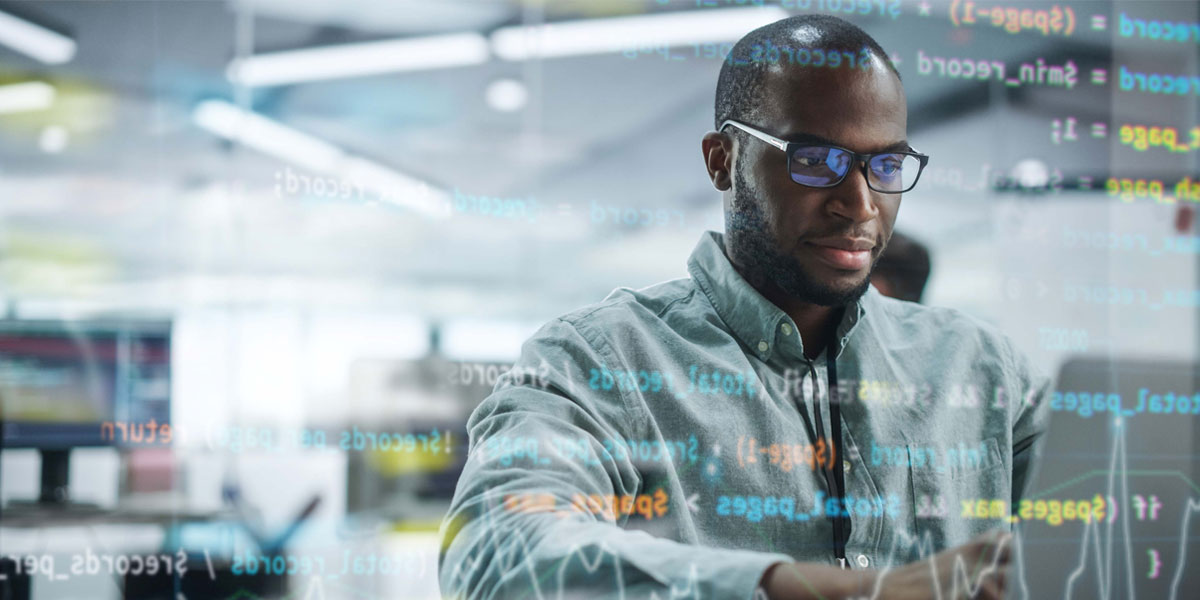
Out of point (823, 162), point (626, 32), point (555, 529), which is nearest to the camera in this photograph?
point (555, 529)

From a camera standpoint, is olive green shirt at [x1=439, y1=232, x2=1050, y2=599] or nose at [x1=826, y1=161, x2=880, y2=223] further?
nose at [x1=826, y1=161, x2=880, y2=223]

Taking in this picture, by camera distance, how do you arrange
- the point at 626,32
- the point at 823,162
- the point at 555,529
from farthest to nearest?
the point at 626,32 → the point at 823,162 → the point at 555,529

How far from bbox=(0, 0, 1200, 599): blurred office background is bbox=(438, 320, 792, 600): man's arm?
0.38ft

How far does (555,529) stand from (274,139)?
55 cm

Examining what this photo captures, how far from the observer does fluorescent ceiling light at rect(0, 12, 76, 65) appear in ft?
3.34

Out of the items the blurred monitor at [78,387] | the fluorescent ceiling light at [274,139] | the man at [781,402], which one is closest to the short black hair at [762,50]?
the man at [781,402]

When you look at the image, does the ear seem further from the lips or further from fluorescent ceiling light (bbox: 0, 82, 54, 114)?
fluorescent ceiling light (bbox: 0, 82, 54, 114)

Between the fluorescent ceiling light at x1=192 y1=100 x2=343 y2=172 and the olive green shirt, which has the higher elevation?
the fluorescent ceiling light at x1=192 y1=100 x2=343 y2=172

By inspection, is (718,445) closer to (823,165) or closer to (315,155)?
(823,165)

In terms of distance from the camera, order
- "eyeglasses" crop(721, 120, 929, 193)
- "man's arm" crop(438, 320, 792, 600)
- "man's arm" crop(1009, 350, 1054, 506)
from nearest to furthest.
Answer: "man's arm" crop(438, 320, 792, 600)
"eyeglasses" crop(721, 120, 929, 193)
"man's arm" crop(1009, 350, 1054, 506)

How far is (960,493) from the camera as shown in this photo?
1.05 metres

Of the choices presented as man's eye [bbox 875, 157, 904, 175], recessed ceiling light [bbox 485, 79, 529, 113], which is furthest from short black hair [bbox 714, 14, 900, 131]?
recessed ceiling light [bbox 485, 79, 529, 113]

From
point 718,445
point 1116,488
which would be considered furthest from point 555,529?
point 1116,488

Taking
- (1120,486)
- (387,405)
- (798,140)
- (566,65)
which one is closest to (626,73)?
(566,65)
